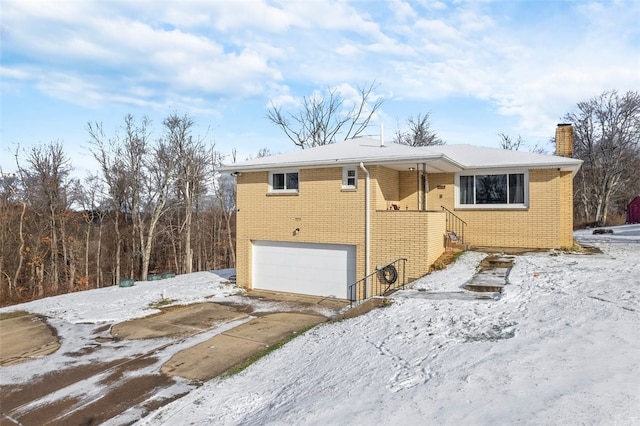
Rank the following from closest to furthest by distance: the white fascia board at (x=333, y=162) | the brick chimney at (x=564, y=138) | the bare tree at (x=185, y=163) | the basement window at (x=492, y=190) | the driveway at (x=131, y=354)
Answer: the driveway at (x=131, y=354)
the white fascia board at (x=333, y=162)
the basement window at (x=492, y=190)
the brick chimney at (x=564, y=138)
the bare tree at (x=185, y=163)

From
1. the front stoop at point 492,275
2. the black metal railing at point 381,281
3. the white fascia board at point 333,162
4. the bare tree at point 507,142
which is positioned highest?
the bare tree at point 507,142

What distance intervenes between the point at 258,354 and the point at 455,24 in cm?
1028

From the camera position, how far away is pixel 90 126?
27.4 meters

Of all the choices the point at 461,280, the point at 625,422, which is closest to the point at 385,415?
the point at 625,422

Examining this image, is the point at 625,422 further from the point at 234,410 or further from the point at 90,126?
the point at 90,126

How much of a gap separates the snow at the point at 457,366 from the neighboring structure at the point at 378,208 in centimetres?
347

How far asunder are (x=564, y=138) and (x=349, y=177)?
942 centimetres

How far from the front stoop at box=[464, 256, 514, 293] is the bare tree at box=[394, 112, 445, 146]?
25.8 metres

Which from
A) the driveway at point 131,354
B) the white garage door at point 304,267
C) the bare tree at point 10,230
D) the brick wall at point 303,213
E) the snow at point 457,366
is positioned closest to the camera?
the snow at point 457,366

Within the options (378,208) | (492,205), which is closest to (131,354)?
(378,208)

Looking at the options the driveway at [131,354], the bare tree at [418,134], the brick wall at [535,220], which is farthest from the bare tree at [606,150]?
the driveway at [131,354]

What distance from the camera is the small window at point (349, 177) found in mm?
12359

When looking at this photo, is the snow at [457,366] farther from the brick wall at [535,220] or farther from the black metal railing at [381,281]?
the brick wall at [535,220]

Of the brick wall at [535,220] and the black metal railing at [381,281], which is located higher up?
the brick wall at [535,220]
